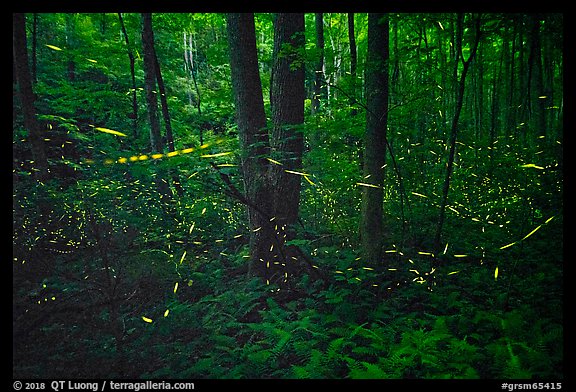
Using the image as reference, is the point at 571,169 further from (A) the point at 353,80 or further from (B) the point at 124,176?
(B) the point at 124,176

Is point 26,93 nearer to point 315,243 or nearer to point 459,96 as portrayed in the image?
point 315,243

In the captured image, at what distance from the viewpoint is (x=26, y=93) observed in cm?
813

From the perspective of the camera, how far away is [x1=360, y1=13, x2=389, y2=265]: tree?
15.0 feet

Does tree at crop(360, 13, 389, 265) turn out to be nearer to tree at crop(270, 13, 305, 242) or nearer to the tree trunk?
tree at crop(270, 13, 305, 242)

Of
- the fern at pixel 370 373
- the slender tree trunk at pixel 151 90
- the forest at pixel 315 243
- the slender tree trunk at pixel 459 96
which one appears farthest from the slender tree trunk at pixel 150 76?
the fern at pixel 370 373

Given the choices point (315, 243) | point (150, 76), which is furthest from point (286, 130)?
point (150, 76)

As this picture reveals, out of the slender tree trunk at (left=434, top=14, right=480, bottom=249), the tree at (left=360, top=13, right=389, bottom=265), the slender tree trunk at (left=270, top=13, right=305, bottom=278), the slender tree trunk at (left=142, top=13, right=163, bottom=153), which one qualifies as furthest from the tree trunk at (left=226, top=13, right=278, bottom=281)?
the slender tree trunk at (left=142, top=13, right=163, bottom=153)

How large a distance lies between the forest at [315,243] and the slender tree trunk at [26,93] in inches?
1.6

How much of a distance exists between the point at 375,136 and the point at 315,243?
7.65ft

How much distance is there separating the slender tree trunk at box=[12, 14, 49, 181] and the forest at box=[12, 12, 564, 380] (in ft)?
0.14

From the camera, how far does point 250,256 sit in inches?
221
